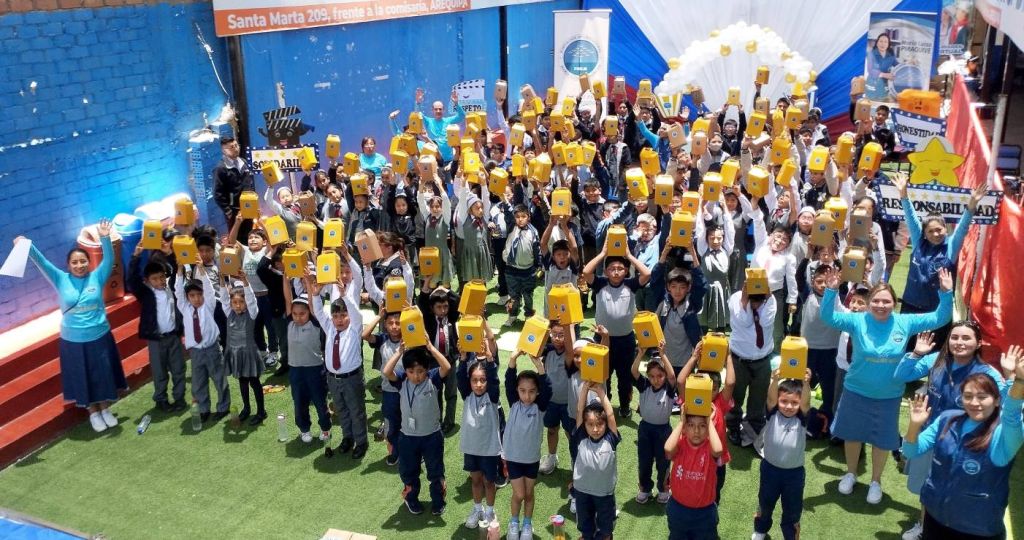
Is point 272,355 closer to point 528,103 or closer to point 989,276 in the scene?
point 528,103

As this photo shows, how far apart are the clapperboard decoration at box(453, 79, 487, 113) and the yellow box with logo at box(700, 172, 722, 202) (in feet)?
21.2

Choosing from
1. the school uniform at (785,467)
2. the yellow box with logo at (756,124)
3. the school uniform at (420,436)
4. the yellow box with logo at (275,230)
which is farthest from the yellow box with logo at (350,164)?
the school uniform at (785,467)

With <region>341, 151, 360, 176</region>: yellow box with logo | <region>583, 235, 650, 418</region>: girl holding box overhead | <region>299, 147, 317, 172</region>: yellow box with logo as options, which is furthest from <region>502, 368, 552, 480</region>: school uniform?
<region>299, 147, 317, 172</region>: yellow box with logo

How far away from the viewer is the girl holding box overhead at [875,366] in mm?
5289

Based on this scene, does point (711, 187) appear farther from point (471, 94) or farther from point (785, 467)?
point (471, 94)

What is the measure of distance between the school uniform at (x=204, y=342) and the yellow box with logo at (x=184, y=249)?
0.77ft

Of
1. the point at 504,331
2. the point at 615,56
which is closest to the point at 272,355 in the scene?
the point at 504,331

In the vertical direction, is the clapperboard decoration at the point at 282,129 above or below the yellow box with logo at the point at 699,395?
above

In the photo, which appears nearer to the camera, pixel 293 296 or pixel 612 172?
pixel 293 296

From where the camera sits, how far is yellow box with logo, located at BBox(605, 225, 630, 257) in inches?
245

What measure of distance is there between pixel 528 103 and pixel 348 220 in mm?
3709

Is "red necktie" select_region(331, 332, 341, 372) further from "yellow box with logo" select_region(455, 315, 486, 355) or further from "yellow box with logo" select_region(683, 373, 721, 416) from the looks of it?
"yellow box with logo" select_region(683, 373, 721, 416)

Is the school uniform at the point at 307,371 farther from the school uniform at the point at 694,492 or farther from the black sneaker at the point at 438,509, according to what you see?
the school uniform at the point at 694,492

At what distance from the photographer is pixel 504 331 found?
8.48 meters
